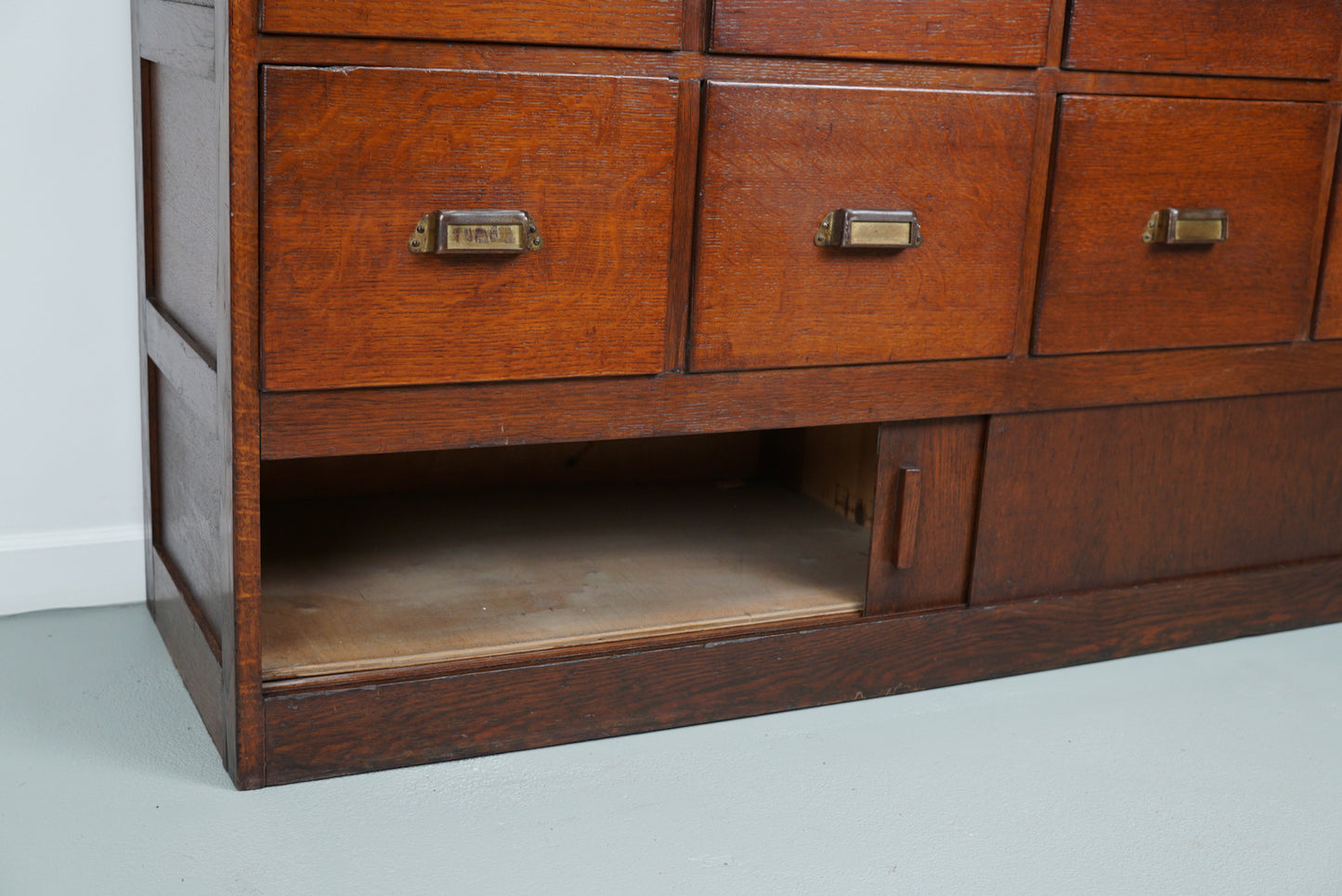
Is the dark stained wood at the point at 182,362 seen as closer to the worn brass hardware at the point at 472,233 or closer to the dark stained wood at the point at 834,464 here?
the worn brass hardware at the point at 472,233

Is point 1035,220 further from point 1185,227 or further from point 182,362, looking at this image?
point 182,362

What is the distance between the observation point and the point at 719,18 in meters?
1.15

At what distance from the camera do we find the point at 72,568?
1544 mm

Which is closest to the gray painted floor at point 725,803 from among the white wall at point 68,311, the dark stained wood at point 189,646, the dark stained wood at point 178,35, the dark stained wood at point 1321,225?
the dark stained wood at point 189,646

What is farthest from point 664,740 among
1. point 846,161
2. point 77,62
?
point 77,62

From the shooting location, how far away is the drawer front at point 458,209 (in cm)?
105

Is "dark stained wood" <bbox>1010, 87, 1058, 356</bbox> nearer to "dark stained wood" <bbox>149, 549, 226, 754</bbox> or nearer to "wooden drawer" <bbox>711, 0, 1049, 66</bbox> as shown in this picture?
"wooden drawer" <bbox>711, 0, 1049, 66</bbox>

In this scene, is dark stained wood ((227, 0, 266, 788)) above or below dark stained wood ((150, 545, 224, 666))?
above

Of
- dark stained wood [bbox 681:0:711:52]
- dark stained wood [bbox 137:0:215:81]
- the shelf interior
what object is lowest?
the shelf interior

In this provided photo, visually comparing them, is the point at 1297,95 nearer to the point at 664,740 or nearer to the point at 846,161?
the point at 846,161

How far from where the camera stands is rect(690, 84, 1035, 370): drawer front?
1.20 meters

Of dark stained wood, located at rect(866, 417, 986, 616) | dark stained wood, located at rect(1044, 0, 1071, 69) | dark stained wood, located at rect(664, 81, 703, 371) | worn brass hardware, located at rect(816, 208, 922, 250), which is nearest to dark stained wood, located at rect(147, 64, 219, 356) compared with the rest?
dark stained wood, located at rect(664, 81, 703, 371)

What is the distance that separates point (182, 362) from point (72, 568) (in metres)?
0.41

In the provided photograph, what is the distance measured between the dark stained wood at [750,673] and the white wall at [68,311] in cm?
52
